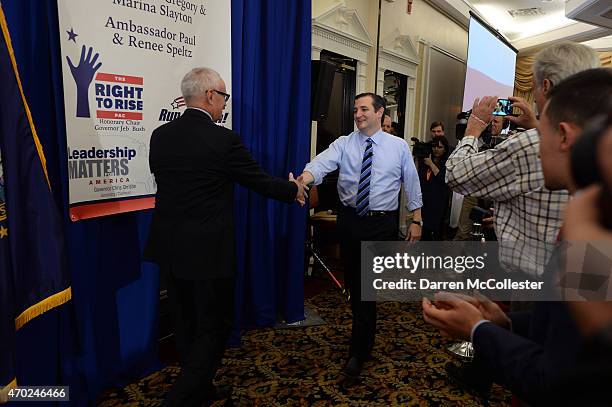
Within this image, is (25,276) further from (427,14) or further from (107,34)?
(427,14)

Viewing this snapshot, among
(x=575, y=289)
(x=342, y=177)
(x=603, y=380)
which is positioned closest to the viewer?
(x=603, y=380)

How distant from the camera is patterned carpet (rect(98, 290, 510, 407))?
7.07 ft

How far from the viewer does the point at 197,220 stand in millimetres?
1793

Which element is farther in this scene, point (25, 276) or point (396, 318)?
point (396, 318)

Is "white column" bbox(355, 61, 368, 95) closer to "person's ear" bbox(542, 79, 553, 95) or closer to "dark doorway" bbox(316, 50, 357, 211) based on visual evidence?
"dark doorway" bbox(316, 50, 357, 211)

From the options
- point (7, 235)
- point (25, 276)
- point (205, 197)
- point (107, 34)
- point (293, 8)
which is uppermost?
point (293, 8)

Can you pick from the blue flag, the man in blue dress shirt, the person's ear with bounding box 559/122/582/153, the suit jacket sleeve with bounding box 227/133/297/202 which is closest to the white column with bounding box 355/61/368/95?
the man in blue dress shirt

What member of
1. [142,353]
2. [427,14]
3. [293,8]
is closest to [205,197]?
[142,353]

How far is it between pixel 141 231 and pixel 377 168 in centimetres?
136

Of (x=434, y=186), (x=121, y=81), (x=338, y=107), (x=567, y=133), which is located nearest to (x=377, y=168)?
(x=121, y=81)

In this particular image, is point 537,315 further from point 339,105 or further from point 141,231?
point 339,105

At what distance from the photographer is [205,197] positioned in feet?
5.88

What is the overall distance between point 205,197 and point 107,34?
92 centimetres

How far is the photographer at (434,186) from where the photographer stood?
14.0 feet
